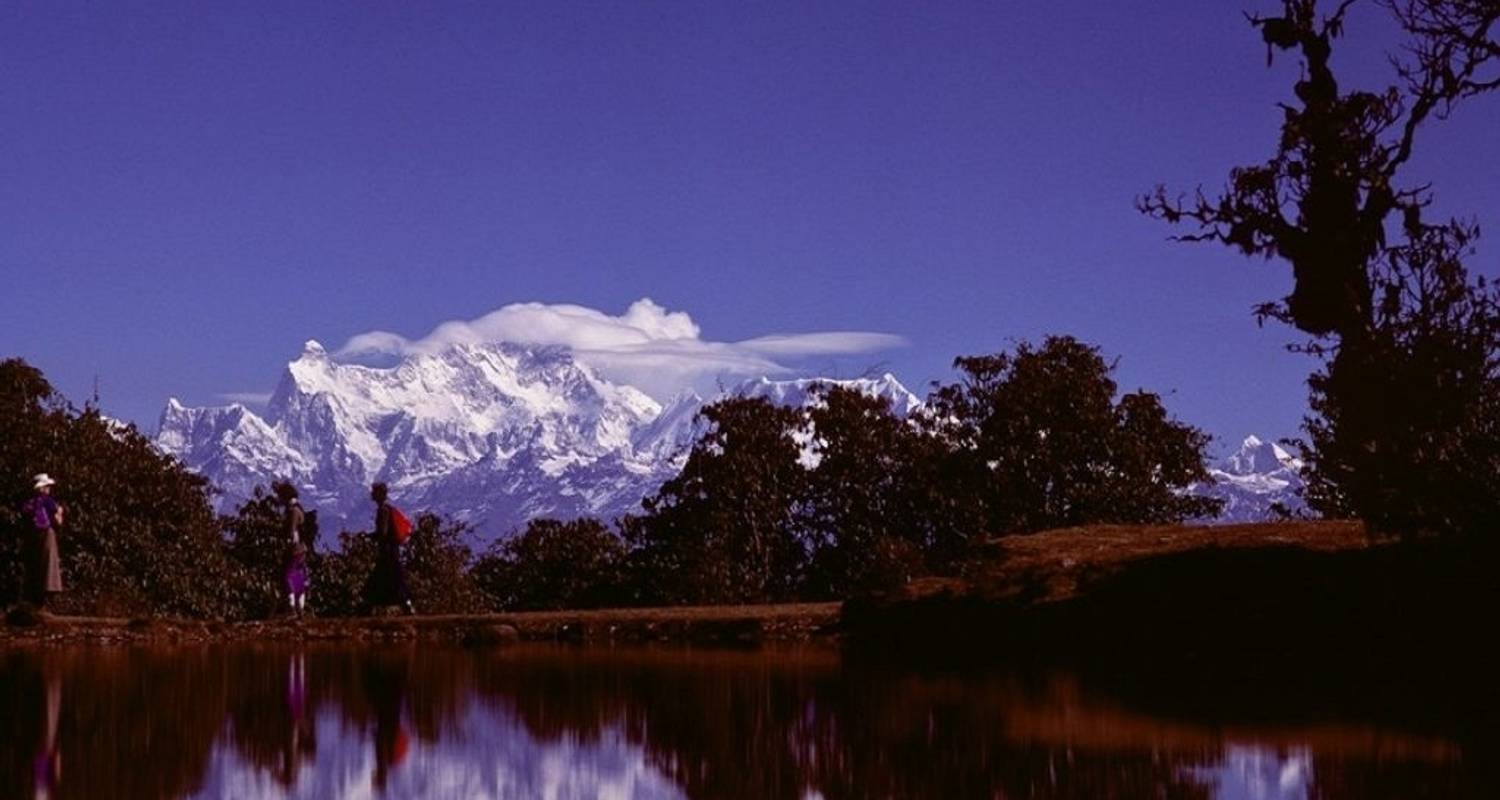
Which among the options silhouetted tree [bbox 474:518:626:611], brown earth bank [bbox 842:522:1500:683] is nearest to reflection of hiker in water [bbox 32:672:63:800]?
brown earth bank [bbox 842:522:1500:683]

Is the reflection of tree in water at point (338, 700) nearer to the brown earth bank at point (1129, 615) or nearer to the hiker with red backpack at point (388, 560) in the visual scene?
the brown earth bank at point (1129, 615)

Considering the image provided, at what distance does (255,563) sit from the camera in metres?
37.5

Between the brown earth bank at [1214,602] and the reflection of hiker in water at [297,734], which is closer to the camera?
the reflection of hiker in water at [297,734]

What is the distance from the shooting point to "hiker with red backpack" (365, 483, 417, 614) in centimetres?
2825

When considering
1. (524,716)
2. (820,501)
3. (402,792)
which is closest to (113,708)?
(524,716)

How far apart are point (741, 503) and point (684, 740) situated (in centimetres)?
2602

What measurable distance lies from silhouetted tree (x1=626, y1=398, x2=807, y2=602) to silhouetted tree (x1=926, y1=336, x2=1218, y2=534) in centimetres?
368

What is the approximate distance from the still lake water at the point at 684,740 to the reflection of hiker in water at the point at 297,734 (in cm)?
3

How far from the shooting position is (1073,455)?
3619cm

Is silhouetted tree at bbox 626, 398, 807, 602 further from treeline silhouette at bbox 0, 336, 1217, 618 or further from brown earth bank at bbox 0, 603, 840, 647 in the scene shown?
brown earth bank at bbox 0, 603, 840, 647

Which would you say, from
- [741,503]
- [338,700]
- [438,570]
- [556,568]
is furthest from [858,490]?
[338,700]

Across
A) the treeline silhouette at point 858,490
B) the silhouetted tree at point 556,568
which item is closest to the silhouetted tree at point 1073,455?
the treeline silhouette at point 858,490

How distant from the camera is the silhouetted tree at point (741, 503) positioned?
3600 centimetres

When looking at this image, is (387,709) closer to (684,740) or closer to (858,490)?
(684,740)
